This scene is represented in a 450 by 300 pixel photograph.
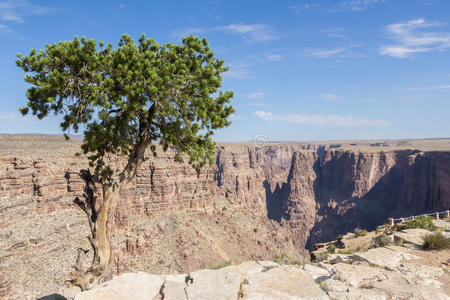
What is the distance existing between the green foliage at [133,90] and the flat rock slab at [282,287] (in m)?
4.93

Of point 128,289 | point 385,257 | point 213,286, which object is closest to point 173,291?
point 213,286

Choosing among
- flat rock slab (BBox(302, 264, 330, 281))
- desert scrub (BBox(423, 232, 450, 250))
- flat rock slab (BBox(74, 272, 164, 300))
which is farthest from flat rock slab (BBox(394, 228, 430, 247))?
flat rock slab (BBox(74, 272, 164, 300))

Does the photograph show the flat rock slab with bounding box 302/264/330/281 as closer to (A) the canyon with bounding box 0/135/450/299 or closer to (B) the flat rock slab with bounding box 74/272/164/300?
(B) the flat rock slab with bounding box 74/272/164/300

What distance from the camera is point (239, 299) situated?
632 centimetres

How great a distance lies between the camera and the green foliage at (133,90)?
8.14 metres

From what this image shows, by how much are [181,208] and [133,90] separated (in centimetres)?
5639

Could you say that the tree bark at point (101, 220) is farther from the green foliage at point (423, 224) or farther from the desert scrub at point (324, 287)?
the green foliage at point (423, 224)

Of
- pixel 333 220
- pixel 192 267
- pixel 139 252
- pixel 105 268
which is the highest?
pixel 105 268

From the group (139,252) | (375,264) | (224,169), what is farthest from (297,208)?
(375,264)

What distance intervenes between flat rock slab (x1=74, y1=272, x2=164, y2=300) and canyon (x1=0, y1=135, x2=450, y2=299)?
2671mm

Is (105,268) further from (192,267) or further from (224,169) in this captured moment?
(224,169)

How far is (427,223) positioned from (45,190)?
47.4 m

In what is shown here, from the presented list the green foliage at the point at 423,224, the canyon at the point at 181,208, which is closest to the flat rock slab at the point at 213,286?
the canyon at the point at 181,208

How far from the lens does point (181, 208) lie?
62062 millimetres
